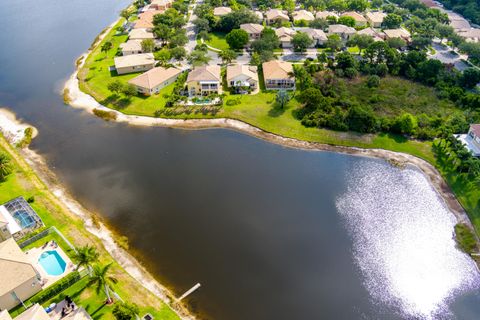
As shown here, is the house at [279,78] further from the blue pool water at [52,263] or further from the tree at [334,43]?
the blue pool water at [52,263]

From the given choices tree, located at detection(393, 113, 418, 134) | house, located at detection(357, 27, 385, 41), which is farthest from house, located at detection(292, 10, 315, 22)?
tree, located at detection(393, 113, 418, 134)

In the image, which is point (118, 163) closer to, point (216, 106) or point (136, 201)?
point (136, 201)

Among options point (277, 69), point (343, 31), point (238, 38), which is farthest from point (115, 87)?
point (343, 31)

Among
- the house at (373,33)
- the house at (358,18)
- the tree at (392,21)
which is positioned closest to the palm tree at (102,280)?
the house at (373,33)

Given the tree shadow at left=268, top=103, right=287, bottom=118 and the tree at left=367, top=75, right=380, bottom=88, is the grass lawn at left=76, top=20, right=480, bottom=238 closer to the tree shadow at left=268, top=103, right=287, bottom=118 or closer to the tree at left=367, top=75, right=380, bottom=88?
the tree shadow at left=268, top=103, right=287, bottom=118

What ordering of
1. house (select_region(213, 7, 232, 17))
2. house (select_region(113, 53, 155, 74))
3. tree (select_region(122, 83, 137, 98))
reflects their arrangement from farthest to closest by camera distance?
1. house (select_region(213, 7, 232, 17))
2. house (select_region(113, 53, 155, 74))
3. tree (select_region(122, 83, 137, 98))

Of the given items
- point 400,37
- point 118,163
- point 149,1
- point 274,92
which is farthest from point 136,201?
point 149,1
